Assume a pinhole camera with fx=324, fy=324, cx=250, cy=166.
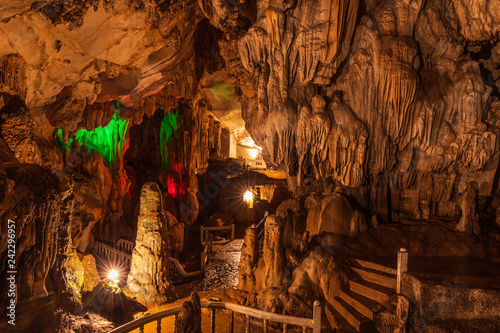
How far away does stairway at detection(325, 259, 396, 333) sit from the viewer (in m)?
5.70

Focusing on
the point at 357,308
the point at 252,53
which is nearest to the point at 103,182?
the point at 252,53

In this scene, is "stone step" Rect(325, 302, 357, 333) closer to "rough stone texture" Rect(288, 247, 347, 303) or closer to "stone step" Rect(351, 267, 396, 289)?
"rough stone texture" Rect(288, 247, 347, 303)

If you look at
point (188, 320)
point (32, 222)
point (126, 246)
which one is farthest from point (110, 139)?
point (188, 320)

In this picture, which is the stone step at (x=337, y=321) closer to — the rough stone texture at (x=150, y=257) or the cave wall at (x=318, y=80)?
the cave wall at (x=318, y=80)

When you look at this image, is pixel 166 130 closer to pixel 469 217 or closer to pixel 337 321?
pixel 337 321

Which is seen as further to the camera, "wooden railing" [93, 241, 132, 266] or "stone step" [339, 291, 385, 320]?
"wooden railing" [93, 241, 132, 266]

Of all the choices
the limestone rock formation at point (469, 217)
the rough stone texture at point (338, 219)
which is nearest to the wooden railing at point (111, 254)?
the rough stone texture at point (338, 219)

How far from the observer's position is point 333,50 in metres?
7.61

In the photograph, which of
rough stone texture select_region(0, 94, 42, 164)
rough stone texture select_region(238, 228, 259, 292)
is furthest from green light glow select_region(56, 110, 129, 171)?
rough stone texture select_region(238, 228, 259, 292)

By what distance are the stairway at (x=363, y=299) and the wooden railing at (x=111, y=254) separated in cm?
588

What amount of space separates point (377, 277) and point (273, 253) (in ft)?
7.90

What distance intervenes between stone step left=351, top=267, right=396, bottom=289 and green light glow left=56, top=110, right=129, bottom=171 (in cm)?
1038

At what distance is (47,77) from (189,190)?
10.4 metres

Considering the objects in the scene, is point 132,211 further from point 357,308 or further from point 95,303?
point 357,308
